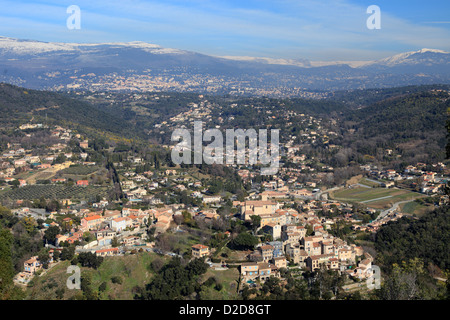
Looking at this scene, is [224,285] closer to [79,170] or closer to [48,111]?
[79,170]

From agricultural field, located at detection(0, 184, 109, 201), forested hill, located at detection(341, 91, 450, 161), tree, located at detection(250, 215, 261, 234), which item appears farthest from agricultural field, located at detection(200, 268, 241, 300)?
forested hill, located at detection(341, 91, 450, 161)

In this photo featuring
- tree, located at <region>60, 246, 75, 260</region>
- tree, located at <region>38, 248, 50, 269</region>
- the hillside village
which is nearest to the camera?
tree, located at <region>38, 248, 50, 269</region>

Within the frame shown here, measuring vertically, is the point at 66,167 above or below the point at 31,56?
below

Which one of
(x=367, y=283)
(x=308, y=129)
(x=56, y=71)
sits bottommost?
(x=367, y=283)

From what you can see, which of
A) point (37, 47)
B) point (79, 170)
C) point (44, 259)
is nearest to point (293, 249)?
point (44, 259)

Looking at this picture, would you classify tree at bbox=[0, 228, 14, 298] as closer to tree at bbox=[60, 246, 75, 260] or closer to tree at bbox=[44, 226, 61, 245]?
tree at bbox=[60, 246, 75, 260]

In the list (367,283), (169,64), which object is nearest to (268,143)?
(367,283)
